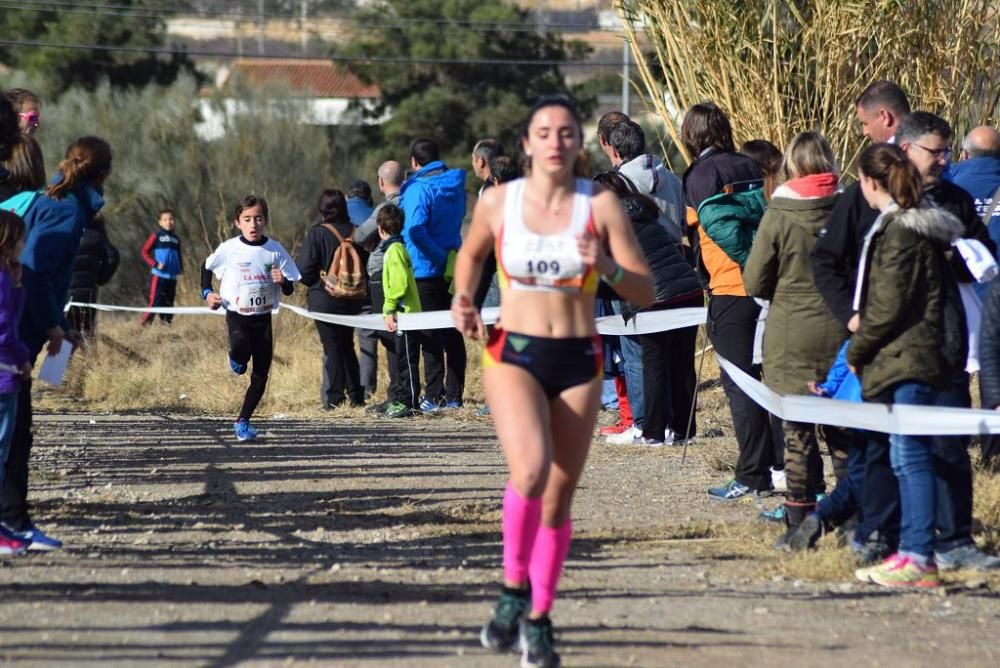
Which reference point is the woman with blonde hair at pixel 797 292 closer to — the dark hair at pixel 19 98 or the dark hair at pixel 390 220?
the dark hair at pixel 19 98

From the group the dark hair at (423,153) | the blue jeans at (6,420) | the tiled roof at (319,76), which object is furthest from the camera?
the tiled roof at (319,76)

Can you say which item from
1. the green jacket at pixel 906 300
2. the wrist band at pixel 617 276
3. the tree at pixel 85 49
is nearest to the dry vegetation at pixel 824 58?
the green jacket at pixel 906 300

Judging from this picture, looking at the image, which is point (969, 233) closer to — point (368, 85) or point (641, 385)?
point (641, 385)

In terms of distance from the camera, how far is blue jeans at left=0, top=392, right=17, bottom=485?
6.85 m

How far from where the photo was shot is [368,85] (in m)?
50.0

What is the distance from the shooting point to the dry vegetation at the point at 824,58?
39.7ft

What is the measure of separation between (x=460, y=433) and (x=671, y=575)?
5.32 metres

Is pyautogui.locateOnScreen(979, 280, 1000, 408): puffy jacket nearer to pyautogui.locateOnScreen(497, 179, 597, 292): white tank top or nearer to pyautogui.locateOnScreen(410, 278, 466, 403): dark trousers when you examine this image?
pyautogui.locateOnScreen(497, 179, 597, 292): white tank top

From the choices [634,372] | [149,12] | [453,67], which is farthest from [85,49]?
[634,372]

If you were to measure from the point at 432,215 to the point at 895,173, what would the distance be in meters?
7.00

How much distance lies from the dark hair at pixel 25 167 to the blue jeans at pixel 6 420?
1.18m

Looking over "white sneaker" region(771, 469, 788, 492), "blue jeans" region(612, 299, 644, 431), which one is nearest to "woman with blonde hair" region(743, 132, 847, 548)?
"white sneaker" region(771, 469, 788, 492)

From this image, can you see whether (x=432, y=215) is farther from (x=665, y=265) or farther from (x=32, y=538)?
(x=32, y=538)

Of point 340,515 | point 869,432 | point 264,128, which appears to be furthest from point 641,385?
point 264,128
